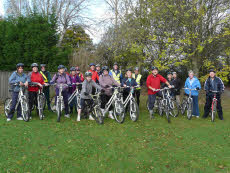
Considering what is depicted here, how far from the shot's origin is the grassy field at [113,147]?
4406 mm

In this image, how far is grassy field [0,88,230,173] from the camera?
4.41m

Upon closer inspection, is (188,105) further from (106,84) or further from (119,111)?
(106,84)

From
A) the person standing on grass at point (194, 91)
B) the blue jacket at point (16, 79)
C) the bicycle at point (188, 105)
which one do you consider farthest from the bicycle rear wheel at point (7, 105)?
the person standing on grass at point (194, 91)

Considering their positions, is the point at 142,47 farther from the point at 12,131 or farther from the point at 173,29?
the point at 12,131

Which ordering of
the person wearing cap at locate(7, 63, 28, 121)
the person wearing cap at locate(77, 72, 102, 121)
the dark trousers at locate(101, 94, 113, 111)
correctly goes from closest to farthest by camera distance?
the person wearing cap at locate(7, 63, 28, 121) → the person wearing cap at locate(77, 72, 102, 121) → the dark trousers at locate(101, 94, 113, 111)

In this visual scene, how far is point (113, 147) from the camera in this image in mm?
5512

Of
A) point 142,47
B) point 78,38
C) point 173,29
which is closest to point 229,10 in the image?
point 173,29

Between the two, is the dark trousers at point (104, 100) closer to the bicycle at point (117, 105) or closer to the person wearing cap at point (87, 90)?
the bicycle at point (117, 105)

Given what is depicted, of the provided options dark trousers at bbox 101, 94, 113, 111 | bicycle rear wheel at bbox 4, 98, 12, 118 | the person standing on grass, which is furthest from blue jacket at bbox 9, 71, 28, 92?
the person standing on grass

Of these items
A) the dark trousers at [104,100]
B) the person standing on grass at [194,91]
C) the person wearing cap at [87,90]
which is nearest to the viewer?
the person wearing cap at [87,90]

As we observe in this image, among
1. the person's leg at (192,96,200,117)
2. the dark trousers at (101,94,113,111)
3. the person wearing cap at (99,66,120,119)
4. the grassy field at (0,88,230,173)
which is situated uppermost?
the person wearing cap at (99,66,120,119)

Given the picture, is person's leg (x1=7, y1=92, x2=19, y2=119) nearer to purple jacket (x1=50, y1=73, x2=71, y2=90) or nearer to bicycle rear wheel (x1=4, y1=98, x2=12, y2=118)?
bicycle rear wheel (x1=4, y1=98, x2=12, y2=118)

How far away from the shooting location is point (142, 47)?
14430mm

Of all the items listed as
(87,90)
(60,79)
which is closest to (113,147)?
(87,90)
